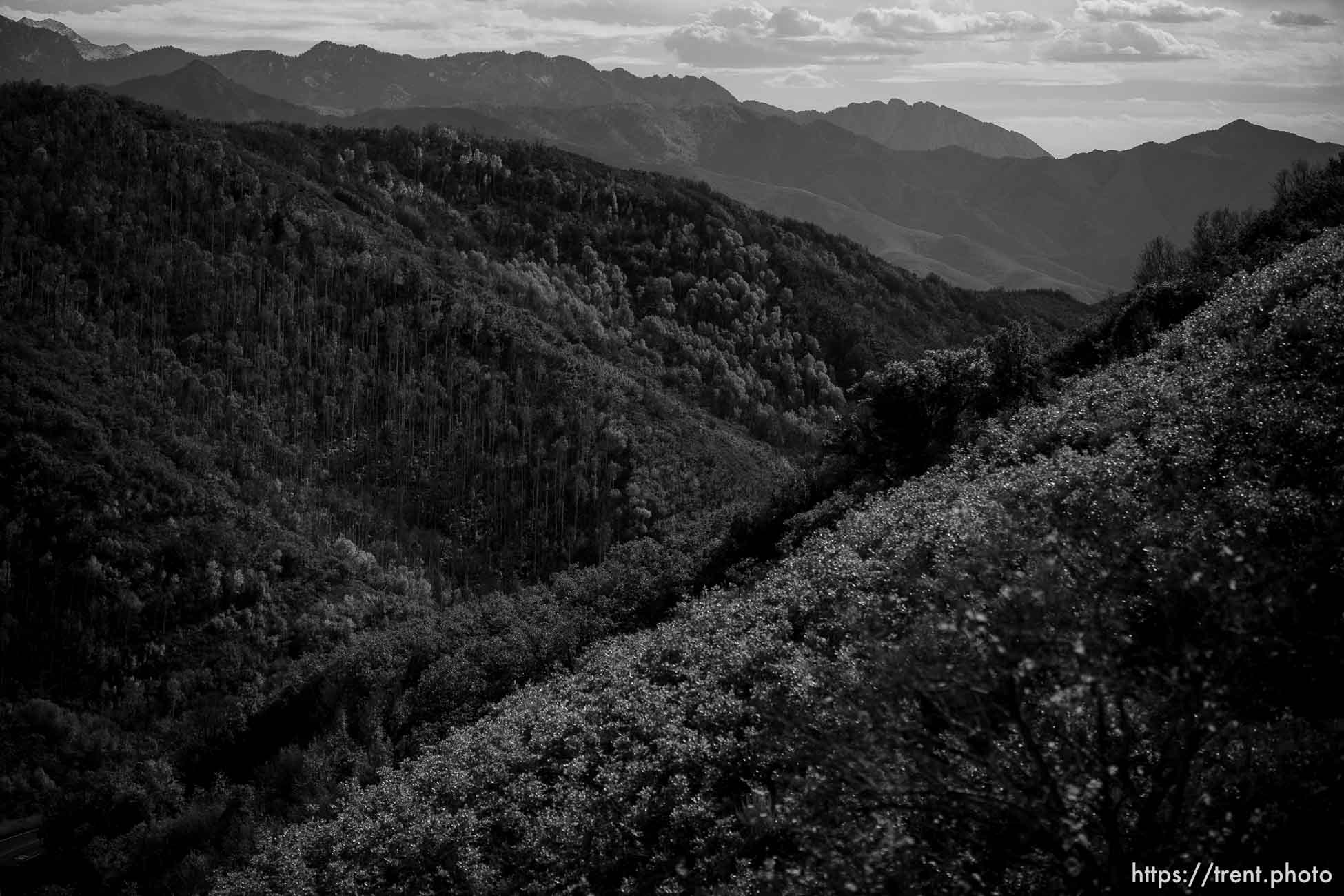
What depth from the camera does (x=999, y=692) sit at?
14320 millimetres

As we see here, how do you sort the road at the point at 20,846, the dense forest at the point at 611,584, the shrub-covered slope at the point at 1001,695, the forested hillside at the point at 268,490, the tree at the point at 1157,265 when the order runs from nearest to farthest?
the shrub-covered slope at the point at 1001,695, the dense forest at the point at 611,584, the forested hillside at the point at 268,490, the tree at the point at 1157,265, the road at the point at 20,846

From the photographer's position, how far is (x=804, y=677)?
1041 inches

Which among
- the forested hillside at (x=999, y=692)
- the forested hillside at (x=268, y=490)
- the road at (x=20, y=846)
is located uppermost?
the forested hillside at (x=999, y=692)

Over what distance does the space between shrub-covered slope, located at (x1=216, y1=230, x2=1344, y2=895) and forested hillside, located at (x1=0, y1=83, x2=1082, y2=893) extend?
1820cm

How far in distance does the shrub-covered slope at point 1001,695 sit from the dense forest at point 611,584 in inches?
5.2

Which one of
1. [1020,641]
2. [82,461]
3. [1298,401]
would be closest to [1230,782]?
[1020,641]

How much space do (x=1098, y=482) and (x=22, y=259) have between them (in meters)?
171

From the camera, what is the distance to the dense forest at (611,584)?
49.8 feet

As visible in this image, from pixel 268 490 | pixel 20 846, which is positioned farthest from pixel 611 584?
pixel 268 490

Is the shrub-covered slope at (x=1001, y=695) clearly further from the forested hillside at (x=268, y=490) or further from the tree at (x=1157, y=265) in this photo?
the tree at (x=1157, y=265)

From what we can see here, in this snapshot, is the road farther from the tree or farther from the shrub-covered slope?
the tree

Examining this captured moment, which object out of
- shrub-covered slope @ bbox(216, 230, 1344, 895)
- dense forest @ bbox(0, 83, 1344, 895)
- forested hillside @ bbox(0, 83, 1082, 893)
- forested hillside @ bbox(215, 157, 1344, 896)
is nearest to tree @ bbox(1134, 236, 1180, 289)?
dense forest @ bbox(0, 83, 1344, 895)

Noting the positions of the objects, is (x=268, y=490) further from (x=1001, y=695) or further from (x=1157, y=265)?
(x=1001, y=695)

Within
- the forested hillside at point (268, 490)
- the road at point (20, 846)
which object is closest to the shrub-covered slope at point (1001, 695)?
the forested hillside at point (268, 490)
